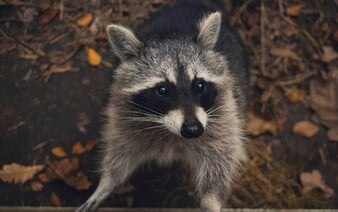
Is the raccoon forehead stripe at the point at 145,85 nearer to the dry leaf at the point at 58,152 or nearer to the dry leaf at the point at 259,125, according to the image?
the dry leaf at the point at 58,152

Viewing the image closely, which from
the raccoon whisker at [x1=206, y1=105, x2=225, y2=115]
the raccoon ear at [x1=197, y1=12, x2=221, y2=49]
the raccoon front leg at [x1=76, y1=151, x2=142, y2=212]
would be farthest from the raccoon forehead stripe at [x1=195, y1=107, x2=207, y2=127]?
the raccoon front leg at [x1=76, y1=151, x2=142, y2=212]

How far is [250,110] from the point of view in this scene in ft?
12.0

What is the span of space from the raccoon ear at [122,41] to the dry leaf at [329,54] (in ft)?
4.66

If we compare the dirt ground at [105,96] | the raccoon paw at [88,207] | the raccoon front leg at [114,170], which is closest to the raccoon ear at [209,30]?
the raccoon front leg at [114,170]

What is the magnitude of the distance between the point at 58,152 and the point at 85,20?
87 centimetres

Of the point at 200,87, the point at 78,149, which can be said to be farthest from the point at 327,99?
the point at 78,149

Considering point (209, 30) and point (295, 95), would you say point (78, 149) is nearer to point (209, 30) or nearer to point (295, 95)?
point (209, 30)

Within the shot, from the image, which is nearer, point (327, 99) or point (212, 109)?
point (212, 109)

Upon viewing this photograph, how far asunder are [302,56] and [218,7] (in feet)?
2.10

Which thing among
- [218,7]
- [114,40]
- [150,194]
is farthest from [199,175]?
[218,7]

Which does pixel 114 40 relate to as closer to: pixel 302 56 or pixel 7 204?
pixel 7 204

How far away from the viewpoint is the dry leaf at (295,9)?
3768 mm

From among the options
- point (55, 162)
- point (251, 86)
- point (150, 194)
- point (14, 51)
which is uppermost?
point (14, 51)

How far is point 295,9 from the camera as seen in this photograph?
377 centimetres
